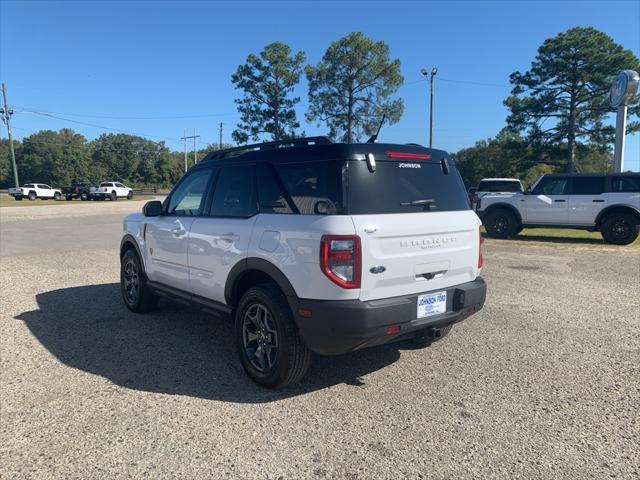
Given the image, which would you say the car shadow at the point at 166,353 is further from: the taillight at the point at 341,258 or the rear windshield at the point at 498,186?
the rear windshield at the point at 498,186

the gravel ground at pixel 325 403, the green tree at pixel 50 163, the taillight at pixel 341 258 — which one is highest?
the green tree at pixel 50 163

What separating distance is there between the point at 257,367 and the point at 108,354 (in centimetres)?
166

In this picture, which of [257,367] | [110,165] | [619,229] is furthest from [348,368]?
[110,165]

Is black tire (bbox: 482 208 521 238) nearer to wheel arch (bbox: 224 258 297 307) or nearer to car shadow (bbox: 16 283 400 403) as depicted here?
car shadow (bbox: 16 283 400 403)

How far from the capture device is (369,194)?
10.6 ft

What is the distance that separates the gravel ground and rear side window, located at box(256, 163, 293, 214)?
1.43m

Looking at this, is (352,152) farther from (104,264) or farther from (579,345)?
(104,264)

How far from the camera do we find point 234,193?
412 cm

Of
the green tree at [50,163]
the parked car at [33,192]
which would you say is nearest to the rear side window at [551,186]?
the parked car at [33,192]

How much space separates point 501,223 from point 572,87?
2970 centimetres

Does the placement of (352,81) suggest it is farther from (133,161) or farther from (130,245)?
(133,161)

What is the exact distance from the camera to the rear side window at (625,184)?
1159cm

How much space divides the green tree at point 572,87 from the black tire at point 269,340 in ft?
130

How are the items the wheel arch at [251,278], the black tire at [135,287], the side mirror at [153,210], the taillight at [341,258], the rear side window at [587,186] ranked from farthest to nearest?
the rear side window at [587,186] → the black tire at [135,287] → the side mirror at [153,210] → the wheel arch at [251,278] → the taillight at [341,258]
